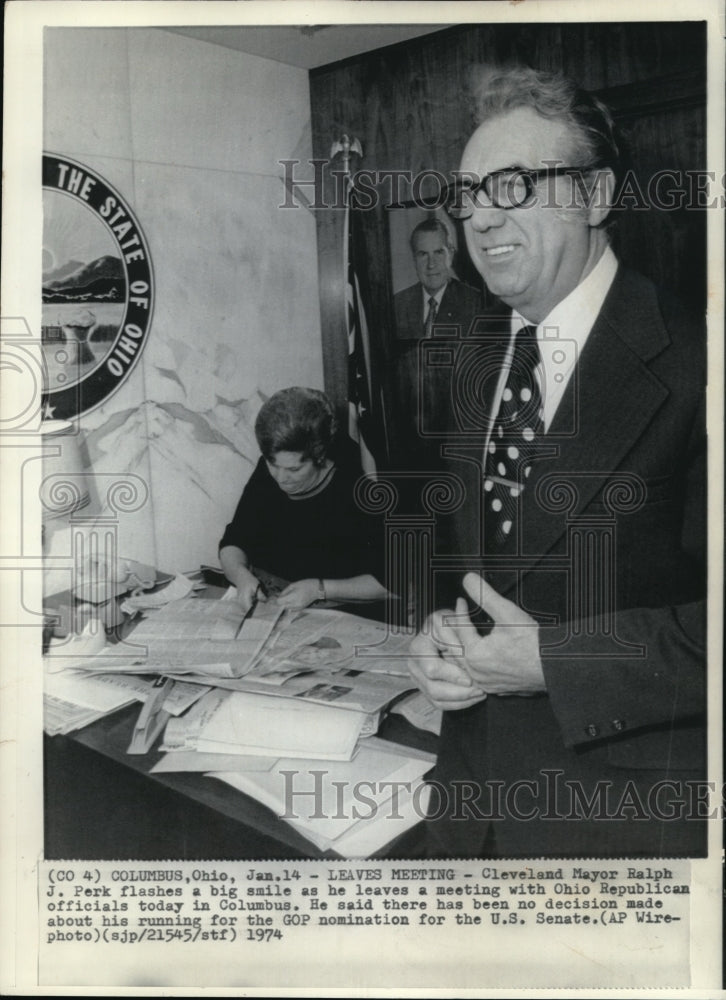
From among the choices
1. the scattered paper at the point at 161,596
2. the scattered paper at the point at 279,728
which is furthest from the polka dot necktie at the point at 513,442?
the scattered paper at the point at 161,596

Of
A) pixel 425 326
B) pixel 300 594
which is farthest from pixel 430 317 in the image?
pixel 300 594

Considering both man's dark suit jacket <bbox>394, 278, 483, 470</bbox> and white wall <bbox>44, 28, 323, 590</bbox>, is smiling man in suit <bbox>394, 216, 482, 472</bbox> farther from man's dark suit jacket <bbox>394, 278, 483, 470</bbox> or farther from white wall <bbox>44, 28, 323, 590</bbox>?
white wall <bbox>44, 28, 323, 590</bbox>

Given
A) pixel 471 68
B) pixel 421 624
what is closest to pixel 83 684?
pixel 421 624

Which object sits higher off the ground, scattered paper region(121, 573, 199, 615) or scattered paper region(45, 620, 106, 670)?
scattered paper region(121, 573, 199, 615)

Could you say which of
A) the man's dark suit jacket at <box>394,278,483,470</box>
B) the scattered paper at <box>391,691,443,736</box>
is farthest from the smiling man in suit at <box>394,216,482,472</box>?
the scattered paper at <box>391,691,443,736</box>

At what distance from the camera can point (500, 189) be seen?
1.83 metres

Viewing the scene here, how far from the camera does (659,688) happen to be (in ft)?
6.02

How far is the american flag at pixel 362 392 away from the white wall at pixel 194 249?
7 centimetres

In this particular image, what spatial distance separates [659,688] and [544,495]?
421mm

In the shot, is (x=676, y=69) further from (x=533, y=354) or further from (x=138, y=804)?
(x=138, y=804)

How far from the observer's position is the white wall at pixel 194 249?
1.85m

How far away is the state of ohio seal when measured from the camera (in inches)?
73.7

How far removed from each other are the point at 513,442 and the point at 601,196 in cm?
49

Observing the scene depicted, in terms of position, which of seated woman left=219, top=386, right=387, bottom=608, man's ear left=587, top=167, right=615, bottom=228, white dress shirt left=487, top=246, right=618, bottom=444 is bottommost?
seated woman left=219, top=386, right=387, bottom=608
